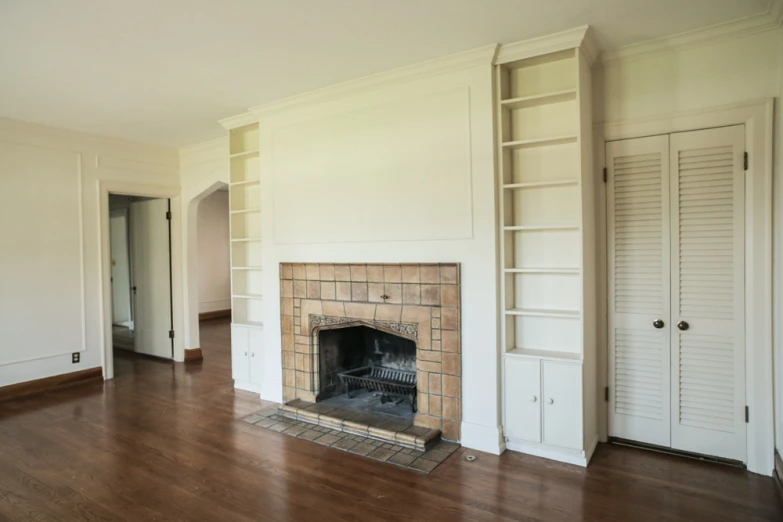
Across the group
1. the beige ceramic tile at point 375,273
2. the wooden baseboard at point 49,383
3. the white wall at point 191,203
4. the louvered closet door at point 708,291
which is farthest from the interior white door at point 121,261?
the louvered closet door at point 708,291

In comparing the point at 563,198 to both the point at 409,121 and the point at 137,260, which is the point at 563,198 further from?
the point at 137,260

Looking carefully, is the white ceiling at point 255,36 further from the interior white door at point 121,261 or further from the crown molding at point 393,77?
the interior white door at point 121,261

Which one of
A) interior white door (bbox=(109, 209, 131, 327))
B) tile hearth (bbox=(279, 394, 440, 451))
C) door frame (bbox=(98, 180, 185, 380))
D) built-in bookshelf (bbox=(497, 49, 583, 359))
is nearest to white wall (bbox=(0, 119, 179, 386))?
door frame (bbox=(98, 180, 185, 380))

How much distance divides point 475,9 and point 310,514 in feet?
9.77

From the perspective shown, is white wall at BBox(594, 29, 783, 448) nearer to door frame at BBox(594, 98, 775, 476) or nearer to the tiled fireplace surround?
door frame at BBox(594, 98, 775, 476)

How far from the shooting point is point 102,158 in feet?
17.0

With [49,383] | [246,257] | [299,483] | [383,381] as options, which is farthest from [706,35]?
[49,383]

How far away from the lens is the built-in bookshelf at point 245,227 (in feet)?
15.5

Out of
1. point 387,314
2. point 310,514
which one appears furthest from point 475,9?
point 310,514

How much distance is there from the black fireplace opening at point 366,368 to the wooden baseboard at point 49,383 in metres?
2.90

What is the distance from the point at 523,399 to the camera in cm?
310

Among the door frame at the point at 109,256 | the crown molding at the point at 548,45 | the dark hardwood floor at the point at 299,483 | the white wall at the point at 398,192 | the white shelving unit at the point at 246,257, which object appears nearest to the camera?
the dark hardwood floor at the point at 299,483

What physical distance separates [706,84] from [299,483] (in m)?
3.63

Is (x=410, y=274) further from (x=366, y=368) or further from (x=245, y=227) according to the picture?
(x=245, y=227)
